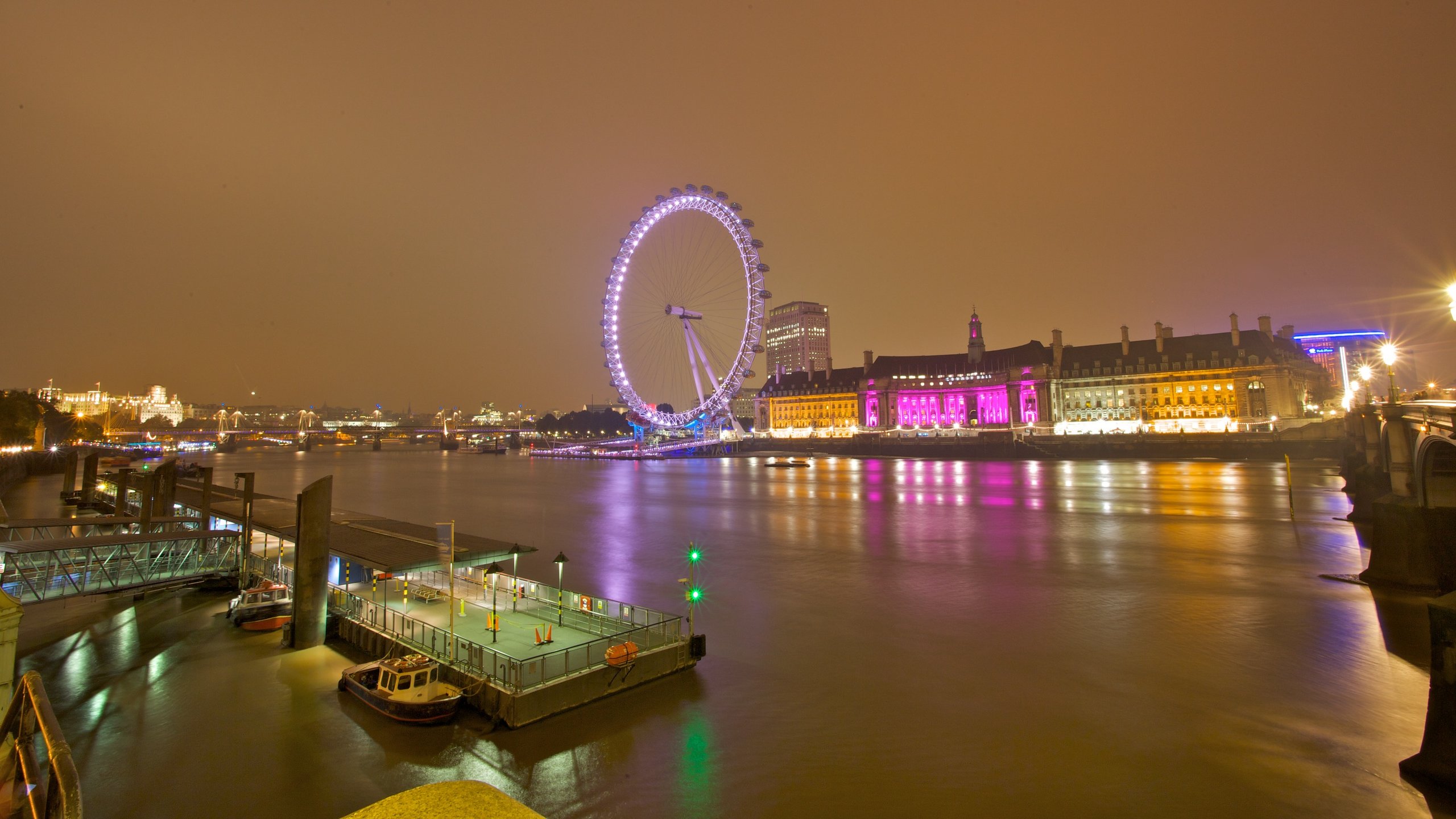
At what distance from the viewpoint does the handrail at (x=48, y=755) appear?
3.21 metres

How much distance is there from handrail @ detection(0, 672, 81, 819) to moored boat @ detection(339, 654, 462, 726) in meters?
8.24

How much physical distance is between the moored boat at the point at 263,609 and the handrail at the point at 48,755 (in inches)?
646

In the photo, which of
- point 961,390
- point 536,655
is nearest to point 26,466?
point 536,655

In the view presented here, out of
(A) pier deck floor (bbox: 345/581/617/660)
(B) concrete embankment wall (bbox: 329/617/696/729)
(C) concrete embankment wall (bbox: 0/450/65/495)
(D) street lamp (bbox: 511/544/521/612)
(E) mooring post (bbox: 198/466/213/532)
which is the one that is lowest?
(B) concrete embankment wall (bbox: 329/617/696/729)

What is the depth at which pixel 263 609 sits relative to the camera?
1952 centimetres

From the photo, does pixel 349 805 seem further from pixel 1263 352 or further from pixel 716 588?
pixel 1263 352

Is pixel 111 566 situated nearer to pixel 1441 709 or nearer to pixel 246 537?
pixel 246 537

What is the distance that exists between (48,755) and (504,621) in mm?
12359

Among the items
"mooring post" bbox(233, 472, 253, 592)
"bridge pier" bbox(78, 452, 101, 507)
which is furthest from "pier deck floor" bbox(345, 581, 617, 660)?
"bridge pier" bbox(78, 452, 101, 507)

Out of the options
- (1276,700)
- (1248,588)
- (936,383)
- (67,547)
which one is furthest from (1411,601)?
(936,383)

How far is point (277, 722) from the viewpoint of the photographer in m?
13.2

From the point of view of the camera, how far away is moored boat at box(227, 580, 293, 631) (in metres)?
19.3

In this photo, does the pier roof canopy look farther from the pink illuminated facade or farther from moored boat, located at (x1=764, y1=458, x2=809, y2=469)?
the pink illuminated facade

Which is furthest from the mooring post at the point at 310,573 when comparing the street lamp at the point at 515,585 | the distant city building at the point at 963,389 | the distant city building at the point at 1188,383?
the distant city building at the point at 963,389
